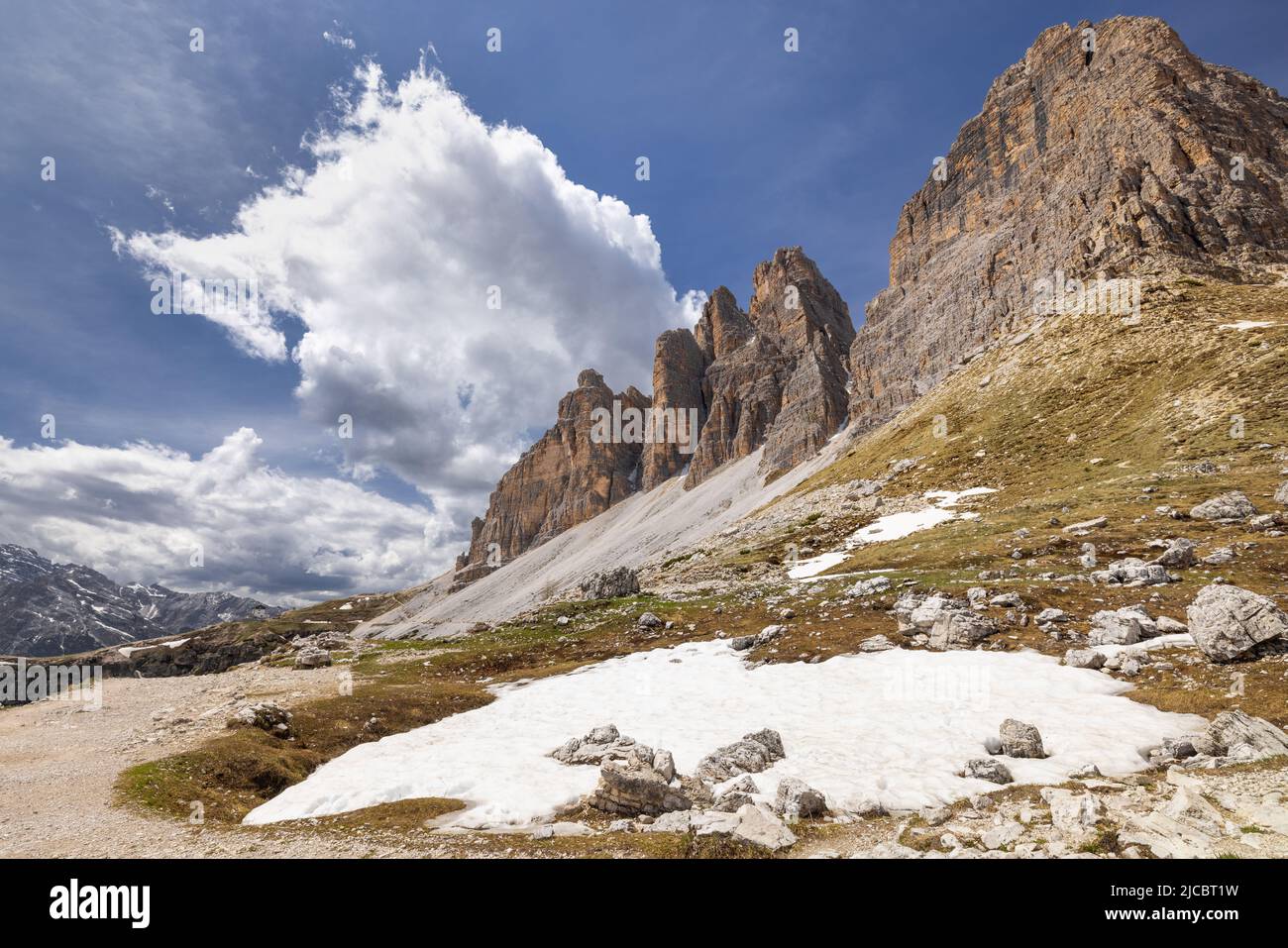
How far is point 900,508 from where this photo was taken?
58469 mm

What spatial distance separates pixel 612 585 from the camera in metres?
49.7

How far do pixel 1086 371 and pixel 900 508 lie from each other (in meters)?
33.3

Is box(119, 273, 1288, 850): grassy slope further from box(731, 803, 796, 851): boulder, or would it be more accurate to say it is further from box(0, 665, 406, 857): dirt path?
box(731, 803, 796, 851): boulder

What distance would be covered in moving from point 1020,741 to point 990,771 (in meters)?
2.03

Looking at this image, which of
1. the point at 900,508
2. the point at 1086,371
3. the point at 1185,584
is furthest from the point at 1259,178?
the point at 1185,584

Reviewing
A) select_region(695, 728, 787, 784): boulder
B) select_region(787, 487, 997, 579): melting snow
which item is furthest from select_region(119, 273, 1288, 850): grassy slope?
select_region(695, 728, 787, 784): boulder

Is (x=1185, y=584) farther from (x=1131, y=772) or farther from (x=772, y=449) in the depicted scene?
(x=772, y=449)

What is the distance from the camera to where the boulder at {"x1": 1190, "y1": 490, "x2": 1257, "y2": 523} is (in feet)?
102

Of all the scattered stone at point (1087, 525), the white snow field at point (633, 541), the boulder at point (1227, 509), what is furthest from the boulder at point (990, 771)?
the white snow field at point (633, 541)

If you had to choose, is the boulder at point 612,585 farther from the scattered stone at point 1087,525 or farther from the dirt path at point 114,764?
the scattered stone at point 1087,525

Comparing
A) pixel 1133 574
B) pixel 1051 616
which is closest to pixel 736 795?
pixel 1051 616

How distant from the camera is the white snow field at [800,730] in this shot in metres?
13.1

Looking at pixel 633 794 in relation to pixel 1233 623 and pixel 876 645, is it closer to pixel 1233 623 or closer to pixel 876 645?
pixel 876 645

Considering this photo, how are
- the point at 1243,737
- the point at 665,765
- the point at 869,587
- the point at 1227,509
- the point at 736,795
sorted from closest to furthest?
the point at 1243,737, the point at 736,795, the point at 665,765, the point at 1227,509, the point at 869,587
